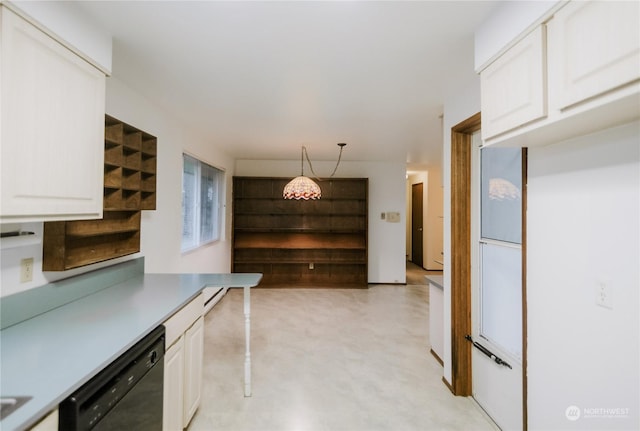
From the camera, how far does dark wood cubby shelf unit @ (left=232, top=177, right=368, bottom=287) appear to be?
5844 mm

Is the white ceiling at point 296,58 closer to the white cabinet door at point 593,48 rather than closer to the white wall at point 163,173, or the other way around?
the white wall at point 163,173

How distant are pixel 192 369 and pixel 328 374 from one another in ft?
4.05

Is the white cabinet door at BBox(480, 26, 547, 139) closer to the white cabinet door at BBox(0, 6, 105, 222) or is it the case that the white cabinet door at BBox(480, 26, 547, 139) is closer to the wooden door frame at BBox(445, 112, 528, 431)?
the wooden door frame at BBox(445, 112, 528, 431)

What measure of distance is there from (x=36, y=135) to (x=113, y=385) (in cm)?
107

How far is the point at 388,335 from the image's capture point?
139 inches

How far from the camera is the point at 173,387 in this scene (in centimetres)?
167

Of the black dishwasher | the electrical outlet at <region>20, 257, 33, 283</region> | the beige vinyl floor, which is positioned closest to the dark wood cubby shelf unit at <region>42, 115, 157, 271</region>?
the electrical outlet at <region>20, 257, 33, 283</region>

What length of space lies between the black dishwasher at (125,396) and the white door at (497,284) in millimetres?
2054

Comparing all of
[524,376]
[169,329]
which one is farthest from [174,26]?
[524,376]

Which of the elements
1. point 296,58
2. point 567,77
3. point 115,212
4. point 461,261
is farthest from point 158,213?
point 567,77

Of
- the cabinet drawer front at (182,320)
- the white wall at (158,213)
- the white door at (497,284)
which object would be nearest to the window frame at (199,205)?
the white wall at (158,213)

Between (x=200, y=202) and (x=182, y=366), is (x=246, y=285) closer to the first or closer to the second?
(x=182, y=366)

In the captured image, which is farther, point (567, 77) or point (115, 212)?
point (115, 212)

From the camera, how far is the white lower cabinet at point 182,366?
5.31 feet
